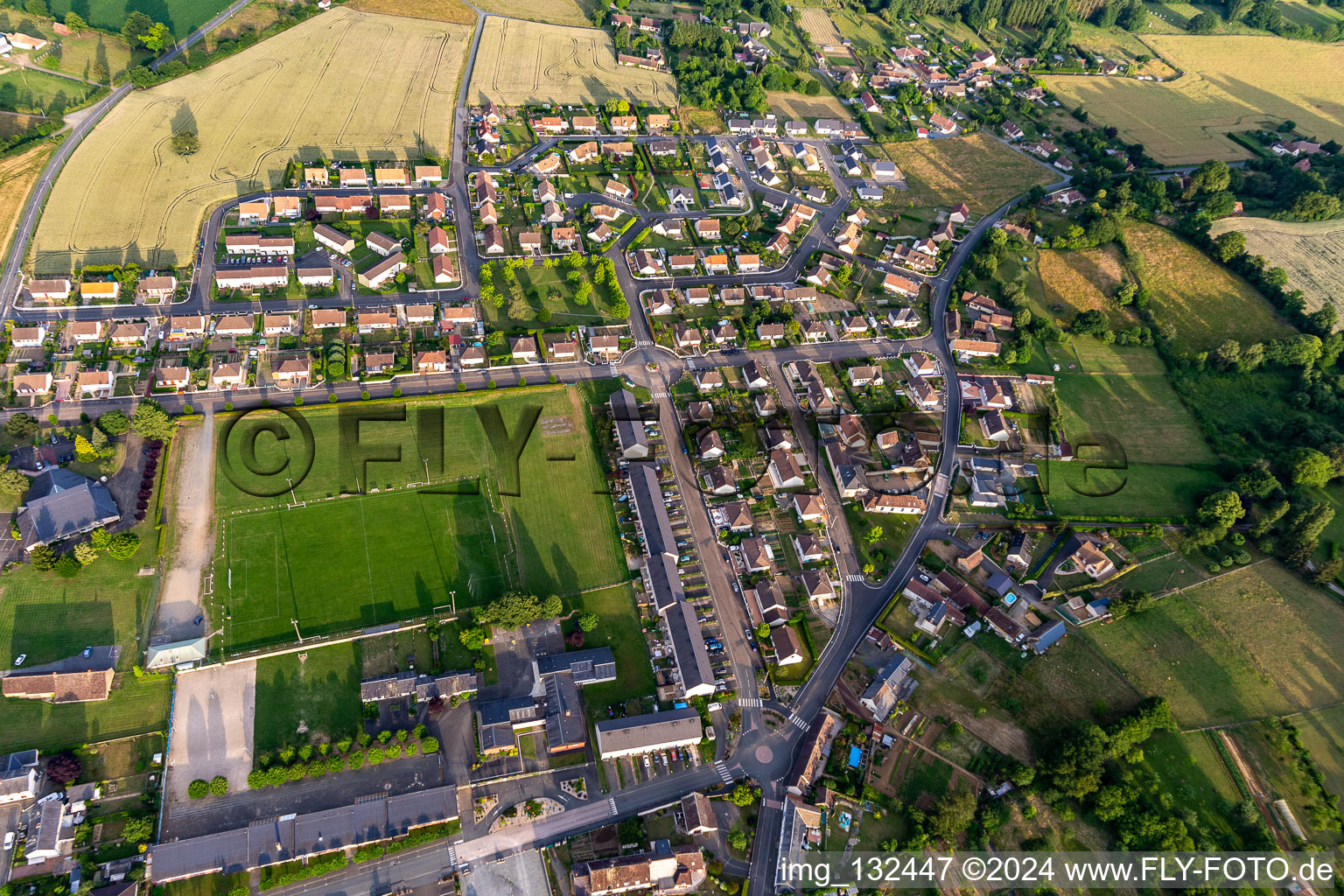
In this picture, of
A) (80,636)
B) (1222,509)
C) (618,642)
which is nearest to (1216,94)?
(1222,509)

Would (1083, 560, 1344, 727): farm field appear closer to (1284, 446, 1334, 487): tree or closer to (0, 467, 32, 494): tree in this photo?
(1284, 446, 1334, 487): tree

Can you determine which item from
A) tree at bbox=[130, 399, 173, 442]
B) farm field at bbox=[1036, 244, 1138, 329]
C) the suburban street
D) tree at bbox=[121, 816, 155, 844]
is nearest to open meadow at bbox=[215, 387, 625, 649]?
tree at bbox=[130, 399, 173, 442]

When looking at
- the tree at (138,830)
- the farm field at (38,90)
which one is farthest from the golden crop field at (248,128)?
the tree at (138,830)

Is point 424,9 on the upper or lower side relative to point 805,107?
upper

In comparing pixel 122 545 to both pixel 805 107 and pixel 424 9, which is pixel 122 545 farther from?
pixel 805 107

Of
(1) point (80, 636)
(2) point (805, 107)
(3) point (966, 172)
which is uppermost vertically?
(2) point (805, 107)

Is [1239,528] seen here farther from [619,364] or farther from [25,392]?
[25,392]
